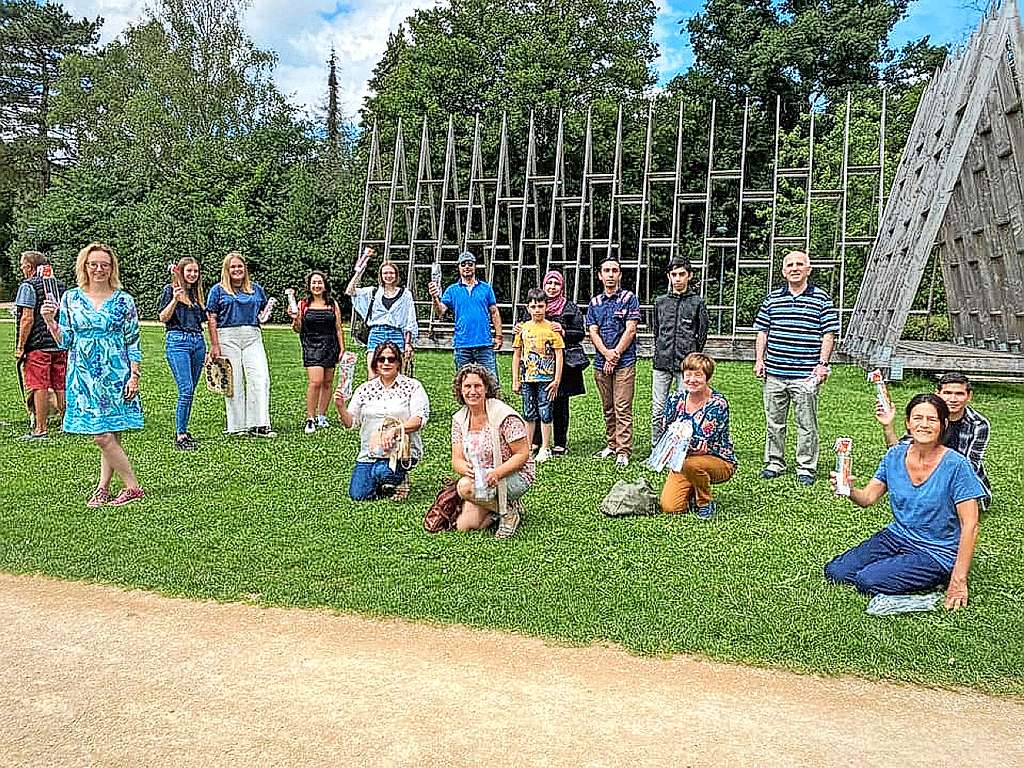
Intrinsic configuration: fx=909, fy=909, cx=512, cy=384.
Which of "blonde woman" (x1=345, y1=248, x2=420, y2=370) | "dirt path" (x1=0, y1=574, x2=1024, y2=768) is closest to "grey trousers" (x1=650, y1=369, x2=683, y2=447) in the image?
"blonde woman" (x1=345, y1=248, x2=420, y2=370)

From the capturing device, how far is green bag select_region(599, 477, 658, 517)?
19.6 ft

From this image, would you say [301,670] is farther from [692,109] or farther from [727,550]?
[692,109]

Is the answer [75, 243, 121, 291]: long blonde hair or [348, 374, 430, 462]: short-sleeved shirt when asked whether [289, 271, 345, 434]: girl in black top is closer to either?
[348, 374, 430, 462]: short-sleeved shirt

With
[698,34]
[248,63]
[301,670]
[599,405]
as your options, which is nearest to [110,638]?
[301,670]

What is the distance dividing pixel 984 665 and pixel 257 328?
21.6ft

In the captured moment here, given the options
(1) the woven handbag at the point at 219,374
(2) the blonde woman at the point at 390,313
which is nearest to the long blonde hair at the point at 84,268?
(1) the woven handbag at the point at 219,374

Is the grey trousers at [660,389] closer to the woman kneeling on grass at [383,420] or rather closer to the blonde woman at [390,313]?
the woman kneeling on grass at [383,420]

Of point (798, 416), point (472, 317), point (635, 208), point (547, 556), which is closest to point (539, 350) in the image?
point (472, 317)

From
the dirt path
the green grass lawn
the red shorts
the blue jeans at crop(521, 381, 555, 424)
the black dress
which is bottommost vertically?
the dirt path

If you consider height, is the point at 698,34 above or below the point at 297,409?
above

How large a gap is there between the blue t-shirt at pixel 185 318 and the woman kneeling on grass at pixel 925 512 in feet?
18.8

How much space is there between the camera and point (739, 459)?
309 inches

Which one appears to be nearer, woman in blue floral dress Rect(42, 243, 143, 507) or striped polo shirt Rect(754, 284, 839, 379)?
woman in blue floral dress Rect(42, 243, 143, 507)

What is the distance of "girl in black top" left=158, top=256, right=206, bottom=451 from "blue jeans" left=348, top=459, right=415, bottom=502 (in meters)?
2.43
